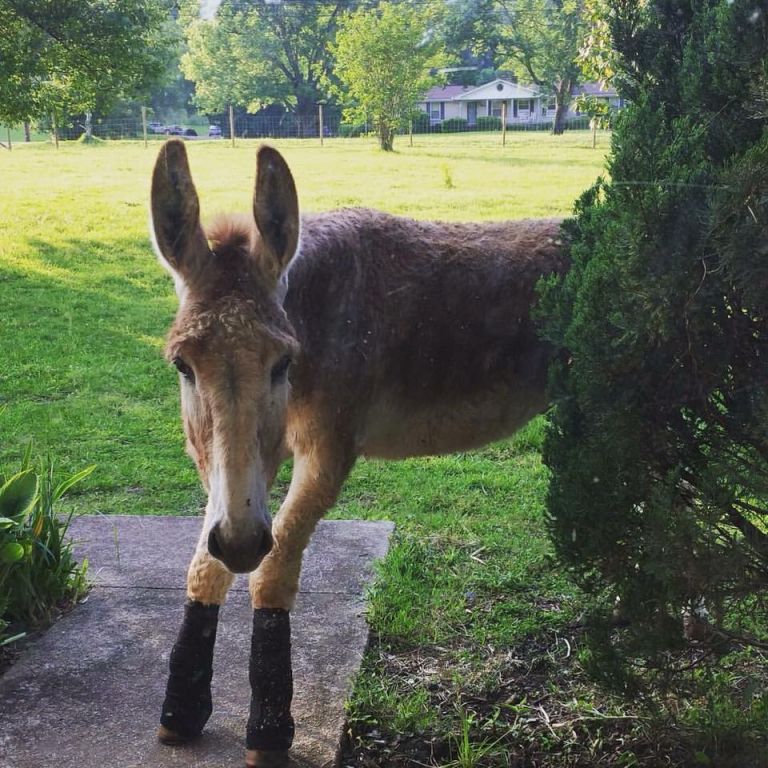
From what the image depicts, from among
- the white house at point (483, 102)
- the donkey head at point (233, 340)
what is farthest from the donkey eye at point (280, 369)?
the white house at point (483, 102)

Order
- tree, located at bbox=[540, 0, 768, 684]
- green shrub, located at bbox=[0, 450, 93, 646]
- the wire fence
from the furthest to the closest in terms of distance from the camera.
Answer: the wire fence → green shrub, located at bbox=[0, 450, 93, 646] → tree, located at bbox=[540, 0, 768, 684]

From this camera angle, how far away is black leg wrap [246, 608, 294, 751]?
8.87 ft

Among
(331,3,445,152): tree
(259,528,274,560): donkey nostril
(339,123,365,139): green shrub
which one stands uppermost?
(331,3,445,152): tree

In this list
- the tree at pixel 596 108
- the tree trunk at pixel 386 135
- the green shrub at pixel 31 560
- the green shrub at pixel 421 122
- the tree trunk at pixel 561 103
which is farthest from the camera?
the tree trunk at pixel 561 103

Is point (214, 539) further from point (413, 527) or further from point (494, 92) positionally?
point (494, 92)

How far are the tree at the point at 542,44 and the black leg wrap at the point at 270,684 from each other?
108ft

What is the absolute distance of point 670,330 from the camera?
205cm

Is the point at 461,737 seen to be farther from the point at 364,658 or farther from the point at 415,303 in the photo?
the point at 415,303

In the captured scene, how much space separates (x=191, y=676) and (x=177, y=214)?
159 cm

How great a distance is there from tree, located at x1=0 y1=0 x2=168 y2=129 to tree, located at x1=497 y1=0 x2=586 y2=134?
2496cm

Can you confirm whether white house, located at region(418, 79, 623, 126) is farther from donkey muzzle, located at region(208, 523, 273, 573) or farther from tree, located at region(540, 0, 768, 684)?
donkey muzzle, located at region(208, 523, 273, 573)

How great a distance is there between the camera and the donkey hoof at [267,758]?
8.83ft

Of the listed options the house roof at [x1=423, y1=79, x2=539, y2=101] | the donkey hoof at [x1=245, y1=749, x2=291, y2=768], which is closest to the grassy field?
the donkey hoof at [x1=245, y1=749, x2=291, y2=768]

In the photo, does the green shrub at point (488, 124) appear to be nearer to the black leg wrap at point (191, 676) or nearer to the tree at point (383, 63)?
the tree at point (383, 63)
